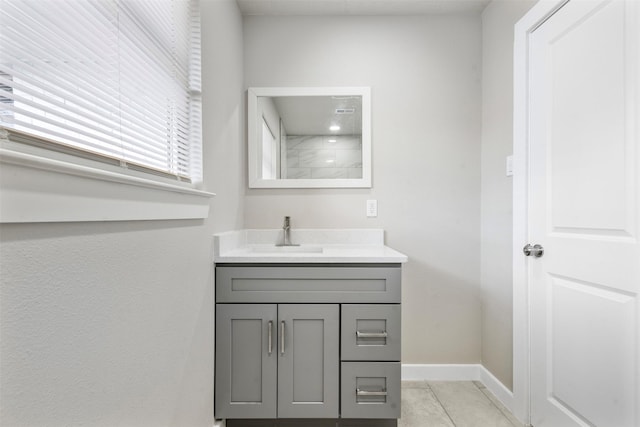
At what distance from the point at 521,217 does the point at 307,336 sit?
123 centimetres

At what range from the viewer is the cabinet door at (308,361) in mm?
1524

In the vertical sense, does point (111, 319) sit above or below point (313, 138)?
below

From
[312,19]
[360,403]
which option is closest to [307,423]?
[360,403]

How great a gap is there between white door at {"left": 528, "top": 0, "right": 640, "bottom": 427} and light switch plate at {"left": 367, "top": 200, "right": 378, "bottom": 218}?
85 cm

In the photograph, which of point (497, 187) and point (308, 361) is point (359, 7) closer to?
point (497, 187)

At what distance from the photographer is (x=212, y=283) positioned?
151 cm

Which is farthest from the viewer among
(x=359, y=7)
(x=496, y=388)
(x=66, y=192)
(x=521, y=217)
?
(x=359, y=7)

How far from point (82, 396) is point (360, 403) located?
1191 millimetres

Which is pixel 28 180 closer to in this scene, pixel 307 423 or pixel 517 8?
pixel 307 423

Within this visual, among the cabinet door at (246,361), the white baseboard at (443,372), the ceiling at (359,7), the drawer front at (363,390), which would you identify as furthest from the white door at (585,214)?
the cabinet door at (246,361)

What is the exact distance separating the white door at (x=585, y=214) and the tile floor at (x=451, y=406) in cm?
20

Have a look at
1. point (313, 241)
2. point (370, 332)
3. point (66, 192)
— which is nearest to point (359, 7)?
point (313, 241)

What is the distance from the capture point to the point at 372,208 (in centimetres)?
212

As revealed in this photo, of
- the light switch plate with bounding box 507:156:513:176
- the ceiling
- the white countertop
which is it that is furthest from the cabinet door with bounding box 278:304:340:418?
the ceiling
